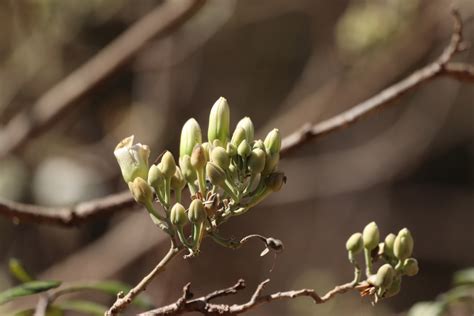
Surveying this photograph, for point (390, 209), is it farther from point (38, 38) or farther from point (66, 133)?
point (38, 38)

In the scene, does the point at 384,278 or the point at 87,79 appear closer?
the point at 384,278

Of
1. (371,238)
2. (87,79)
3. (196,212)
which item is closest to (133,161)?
(196,212)

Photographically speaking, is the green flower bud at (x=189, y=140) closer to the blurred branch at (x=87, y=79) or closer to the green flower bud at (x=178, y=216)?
the green flower bud at (x=178, y=216)

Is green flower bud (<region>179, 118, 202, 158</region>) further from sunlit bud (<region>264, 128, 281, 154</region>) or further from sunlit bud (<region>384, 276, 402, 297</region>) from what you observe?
sunlit bud (<region>384, 276, 402, 297</region>)

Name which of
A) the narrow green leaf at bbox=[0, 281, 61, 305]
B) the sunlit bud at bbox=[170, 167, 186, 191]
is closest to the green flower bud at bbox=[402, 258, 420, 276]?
the sunlit bud at bbox=[170, 167, 186, 191]

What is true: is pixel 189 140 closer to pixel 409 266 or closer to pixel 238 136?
pixel 238 136

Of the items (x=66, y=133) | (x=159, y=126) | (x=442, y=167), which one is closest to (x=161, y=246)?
(x=159, y=126)
